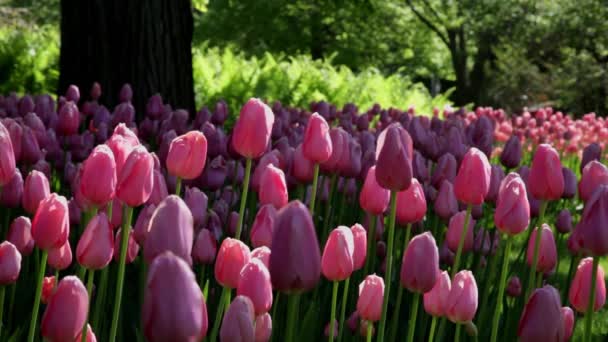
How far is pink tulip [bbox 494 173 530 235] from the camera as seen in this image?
197 cm

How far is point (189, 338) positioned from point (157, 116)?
3.65 metres

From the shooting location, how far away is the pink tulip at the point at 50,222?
1.73 m

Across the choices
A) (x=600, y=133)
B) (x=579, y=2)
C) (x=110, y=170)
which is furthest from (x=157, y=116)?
(x=579, y=2)

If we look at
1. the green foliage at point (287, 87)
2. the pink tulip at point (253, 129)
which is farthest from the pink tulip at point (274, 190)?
the green foliage at point (287, 87)

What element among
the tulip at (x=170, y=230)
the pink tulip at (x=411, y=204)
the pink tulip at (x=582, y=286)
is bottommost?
the pink tulip at (x=582, y=286)

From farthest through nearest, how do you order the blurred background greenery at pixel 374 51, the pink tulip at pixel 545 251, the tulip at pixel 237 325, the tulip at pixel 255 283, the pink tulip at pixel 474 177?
the blurred background greenery at pixel 374 51
the pink tulip at pixel 545 251
the pink tulip at pixel 474 177
the tulip at pixel 255 283
the tulip at pixel 237 325

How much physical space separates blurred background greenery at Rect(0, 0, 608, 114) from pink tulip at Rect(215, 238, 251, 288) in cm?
768

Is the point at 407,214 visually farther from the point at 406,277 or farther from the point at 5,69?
the point at 5,69

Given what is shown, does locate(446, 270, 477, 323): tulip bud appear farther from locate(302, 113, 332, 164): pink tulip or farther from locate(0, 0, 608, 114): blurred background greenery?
locate(0, 0, 608, 114): blurred background greenery

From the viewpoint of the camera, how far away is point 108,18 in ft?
19.4

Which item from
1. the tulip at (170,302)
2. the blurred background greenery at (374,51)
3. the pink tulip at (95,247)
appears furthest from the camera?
the blurred background greenery at (374,51)

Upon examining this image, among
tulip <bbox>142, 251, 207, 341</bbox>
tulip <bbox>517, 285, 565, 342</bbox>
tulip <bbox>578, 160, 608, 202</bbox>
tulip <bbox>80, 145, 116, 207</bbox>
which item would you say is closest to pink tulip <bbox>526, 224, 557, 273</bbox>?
tulip <bbox>578, 160, 608, 202</bbox>

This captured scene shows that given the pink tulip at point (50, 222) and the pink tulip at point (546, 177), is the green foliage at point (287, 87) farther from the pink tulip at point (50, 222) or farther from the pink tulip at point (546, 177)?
the pink tulip at point (50, 222)

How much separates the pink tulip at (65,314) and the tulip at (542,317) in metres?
0.77
